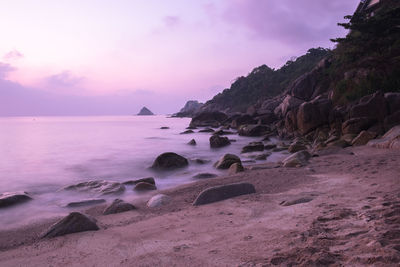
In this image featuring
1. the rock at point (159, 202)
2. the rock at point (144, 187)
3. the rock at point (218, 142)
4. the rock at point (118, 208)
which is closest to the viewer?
the rock at point (118, 208)

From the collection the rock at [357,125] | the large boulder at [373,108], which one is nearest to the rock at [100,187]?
the rock at [357,125]

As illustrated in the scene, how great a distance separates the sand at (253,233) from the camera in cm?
254

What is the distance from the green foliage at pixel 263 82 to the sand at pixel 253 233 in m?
54.9

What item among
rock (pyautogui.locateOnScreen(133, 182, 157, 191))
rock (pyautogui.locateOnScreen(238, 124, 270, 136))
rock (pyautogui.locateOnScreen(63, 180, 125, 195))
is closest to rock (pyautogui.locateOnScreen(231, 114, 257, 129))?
rock (pyautogui.locateOnScreen(238, 124, 270, 136))

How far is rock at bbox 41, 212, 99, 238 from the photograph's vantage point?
4.14 meters

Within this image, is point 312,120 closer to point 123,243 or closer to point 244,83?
point 123,243

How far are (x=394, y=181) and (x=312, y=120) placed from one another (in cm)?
1308

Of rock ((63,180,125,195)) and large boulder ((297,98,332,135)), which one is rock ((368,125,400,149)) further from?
rock ((63,180,125,195))

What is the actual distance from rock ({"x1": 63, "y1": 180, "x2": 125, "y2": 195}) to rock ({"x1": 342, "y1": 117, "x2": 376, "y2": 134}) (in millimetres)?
10104

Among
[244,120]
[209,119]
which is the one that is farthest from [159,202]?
[209,119]

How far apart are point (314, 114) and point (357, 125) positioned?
3.88m

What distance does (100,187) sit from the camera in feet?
25.4

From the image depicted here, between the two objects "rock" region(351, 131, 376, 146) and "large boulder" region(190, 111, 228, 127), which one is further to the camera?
"large boulder" region(190, 111, 228, 127)

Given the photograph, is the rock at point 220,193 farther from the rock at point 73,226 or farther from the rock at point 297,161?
the rock at point 297,161
